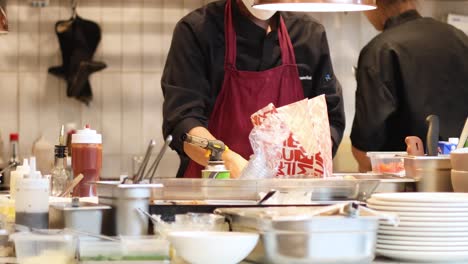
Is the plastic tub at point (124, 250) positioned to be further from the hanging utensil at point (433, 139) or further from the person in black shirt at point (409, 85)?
→ the person in black shirt at point (409, 85)

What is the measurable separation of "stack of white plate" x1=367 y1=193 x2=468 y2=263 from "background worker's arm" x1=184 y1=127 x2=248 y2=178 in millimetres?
974

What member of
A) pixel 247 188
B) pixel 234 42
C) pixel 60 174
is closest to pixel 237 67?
pixel 234 42

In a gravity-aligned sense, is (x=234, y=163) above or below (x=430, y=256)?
above

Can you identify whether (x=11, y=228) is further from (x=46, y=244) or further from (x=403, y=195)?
(x=403, y=195)

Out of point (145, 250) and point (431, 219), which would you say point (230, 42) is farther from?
point (145, 250)

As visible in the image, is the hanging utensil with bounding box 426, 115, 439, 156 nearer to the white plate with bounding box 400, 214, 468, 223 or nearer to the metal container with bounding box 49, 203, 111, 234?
the white plate with bounding box 400, 214, 468, 223

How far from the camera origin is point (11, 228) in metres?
2.19

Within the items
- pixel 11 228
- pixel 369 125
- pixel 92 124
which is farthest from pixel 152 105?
pixel 11 228

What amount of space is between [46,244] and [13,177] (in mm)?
823

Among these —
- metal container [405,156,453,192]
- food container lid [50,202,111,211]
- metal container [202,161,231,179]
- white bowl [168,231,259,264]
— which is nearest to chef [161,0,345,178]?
metal container [202,161,231,179]

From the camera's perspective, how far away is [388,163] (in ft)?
9.98

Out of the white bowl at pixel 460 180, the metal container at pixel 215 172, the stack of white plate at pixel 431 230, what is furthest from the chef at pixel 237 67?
the stack of white plate at pixel 431 230

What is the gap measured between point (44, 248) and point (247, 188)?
652 millimetres

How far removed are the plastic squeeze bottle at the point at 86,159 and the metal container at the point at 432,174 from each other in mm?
973
